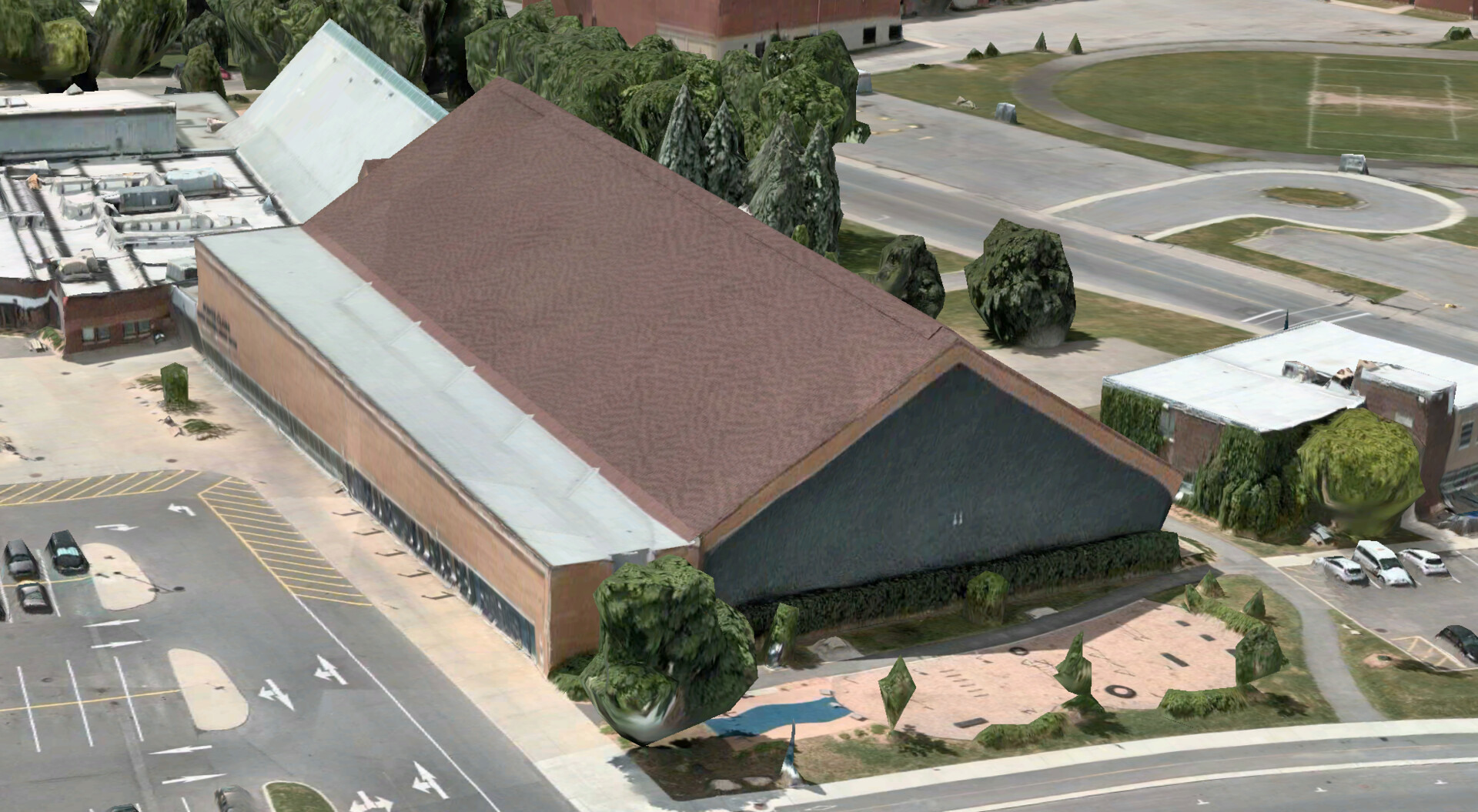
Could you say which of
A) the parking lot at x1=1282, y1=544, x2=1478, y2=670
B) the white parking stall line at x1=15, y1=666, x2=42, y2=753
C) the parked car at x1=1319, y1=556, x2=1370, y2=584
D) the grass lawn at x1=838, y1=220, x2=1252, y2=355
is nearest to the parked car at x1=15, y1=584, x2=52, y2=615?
the white parking stall line at x1=15, y1=666, x2=42, y2=753

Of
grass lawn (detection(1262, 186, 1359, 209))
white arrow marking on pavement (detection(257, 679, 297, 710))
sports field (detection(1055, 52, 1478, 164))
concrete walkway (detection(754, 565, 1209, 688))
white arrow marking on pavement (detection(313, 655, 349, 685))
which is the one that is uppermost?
sports field (detection(1055, 52, 1478, 164))

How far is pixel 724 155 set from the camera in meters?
105

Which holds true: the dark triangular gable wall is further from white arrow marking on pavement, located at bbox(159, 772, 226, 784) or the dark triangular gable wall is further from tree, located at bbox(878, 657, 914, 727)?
white arrow marking on pavement, located at bbox(159, 772, 226, 784)

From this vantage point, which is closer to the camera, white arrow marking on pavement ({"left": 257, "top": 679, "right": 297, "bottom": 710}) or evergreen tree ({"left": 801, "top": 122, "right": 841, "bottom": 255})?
white arrow marking on pavement ({"left": 257, "top": 679, "right": 297, "bottom": 710})

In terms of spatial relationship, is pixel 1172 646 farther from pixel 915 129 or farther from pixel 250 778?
pixel 915 129

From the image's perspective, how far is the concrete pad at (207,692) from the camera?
5700 cm

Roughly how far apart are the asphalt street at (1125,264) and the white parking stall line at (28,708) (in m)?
63.5

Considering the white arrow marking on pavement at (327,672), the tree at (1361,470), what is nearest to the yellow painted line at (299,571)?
the white arrow marking on pavement at (327,672)

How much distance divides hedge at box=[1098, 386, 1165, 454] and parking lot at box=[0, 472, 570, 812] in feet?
100.0

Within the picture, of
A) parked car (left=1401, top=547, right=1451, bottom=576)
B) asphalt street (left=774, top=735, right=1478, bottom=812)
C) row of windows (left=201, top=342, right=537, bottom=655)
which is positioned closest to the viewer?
asphalt street (left=774, top=735, right=1478, bottom=812)

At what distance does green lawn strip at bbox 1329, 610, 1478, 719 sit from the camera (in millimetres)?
61344

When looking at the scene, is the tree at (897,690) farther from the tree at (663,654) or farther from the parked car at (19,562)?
the parked car at (19,562)

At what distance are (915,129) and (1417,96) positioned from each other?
45776 millimetres

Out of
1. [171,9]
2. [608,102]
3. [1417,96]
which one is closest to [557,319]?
[608,102]
